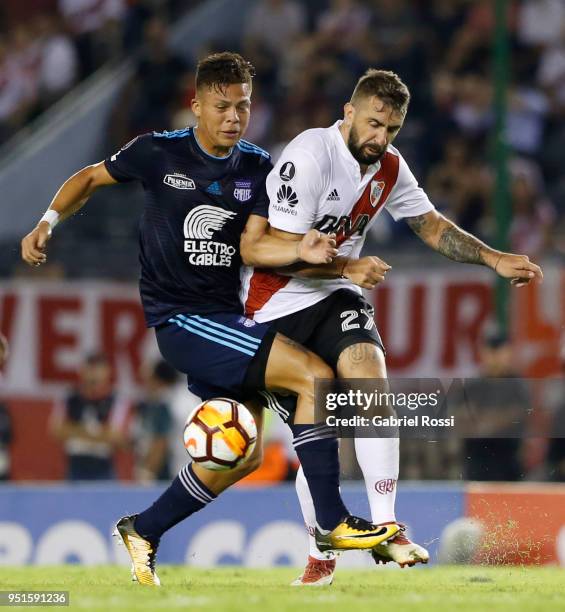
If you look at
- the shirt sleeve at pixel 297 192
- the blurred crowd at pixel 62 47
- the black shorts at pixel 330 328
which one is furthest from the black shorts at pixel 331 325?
the blurred crowd at pixel 62 47

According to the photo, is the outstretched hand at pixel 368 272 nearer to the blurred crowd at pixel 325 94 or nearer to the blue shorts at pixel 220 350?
the blue shorts at pixel 220 350

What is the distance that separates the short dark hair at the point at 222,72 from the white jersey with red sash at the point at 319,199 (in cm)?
42

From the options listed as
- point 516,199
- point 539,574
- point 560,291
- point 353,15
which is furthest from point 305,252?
point 353,15

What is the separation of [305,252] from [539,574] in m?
2.57

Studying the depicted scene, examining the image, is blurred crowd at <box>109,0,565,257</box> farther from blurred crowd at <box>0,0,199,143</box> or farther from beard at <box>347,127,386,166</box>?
beard at <box>347,127,386,166</box>

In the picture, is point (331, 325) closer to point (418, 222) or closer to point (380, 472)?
point (380, 472)

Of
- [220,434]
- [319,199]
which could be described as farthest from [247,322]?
[319,199]

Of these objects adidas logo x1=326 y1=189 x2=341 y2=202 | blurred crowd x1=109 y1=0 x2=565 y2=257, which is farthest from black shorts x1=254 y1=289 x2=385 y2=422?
blurred crowd x1=109 y1=0 x2=565 y2=257

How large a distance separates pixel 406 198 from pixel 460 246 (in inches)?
14.6

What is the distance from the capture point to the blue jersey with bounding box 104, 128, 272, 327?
7.91 m

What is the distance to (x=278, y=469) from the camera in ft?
43.0

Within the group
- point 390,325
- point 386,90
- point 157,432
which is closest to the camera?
point 386,90

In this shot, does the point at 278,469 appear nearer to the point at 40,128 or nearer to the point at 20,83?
the point at 40,128

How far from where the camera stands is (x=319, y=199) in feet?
25.2
